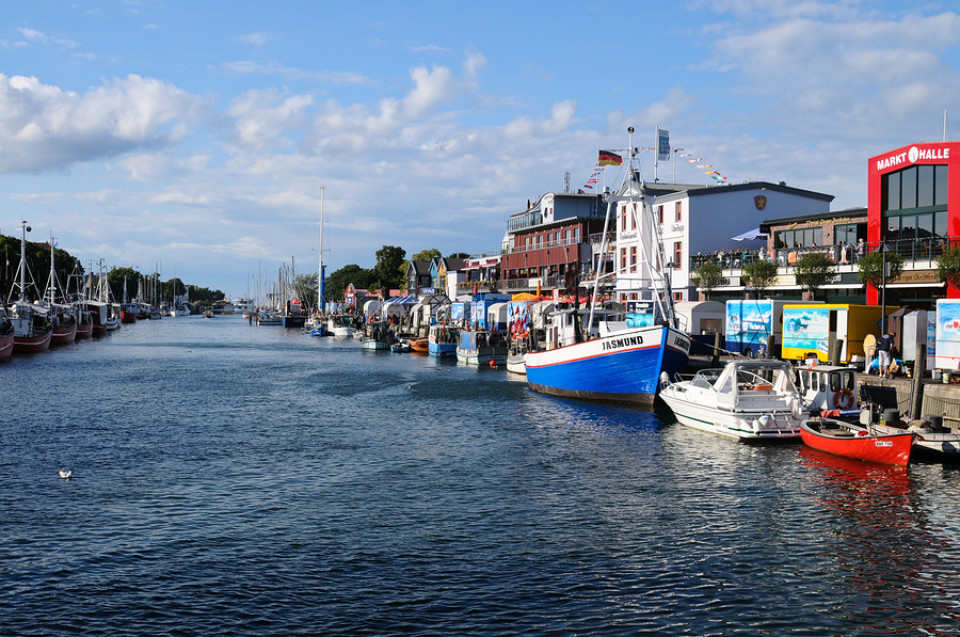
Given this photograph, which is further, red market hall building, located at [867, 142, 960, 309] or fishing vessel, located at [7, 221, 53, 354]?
fishing vessel, located at [7, 221, 53, 354]

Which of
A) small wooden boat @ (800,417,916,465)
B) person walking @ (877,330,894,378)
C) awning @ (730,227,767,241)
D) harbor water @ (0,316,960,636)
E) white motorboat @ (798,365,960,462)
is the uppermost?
awning @ (730,227,767,241)

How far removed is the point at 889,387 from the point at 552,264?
220ft

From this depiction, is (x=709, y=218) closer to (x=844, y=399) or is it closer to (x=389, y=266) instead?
(x=844, y=399)

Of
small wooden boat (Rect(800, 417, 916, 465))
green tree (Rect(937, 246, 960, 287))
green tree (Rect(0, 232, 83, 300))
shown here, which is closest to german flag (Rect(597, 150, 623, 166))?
green tree (Rect(937, 246, 960, 287))

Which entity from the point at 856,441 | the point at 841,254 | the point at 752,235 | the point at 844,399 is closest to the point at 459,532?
the point at 856,441

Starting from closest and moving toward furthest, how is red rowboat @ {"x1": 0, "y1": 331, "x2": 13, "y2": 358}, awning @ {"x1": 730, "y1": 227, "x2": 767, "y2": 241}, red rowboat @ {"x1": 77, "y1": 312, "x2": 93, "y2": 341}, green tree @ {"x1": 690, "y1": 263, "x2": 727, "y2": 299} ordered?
green tree @ {"x1": 690, "y1": 263, "x2": 727, "y2": 299}
awning @ {"x1": 730, "y1": 227, "x2": 767, "y2": 241}
red rowboat @ {"x1": 0, "y1": 331, "x2": 13, "y2": 358}
red rowboat @ {"x1": 77, "y1": 312, "x2": 93, "y2": 341}

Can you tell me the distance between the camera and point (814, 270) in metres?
49.2

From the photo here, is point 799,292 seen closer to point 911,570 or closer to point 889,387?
point 889,387

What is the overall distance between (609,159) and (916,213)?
58.3 ft

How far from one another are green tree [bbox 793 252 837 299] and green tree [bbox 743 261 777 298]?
119 inches

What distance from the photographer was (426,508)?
2159 centimetres

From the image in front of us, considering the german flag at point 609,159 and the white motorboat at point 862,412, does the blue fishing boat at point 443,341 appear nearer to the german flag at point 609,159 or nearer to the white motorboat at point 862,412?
the german flag at point 609,159

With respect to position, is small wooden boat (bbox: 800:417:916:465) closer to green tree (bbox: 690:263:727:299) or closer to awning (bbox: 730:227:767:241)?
green tree (bbox: 690:263:727:299)

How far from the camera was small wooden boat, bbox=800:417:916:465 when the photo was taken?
24.9m
